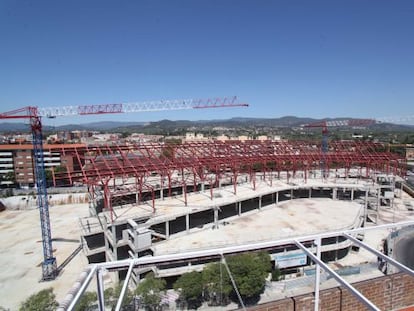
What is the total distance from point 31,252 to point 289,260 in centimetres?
2548

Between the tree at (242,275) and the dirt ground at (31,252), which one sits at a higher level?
the tree at (242,275)

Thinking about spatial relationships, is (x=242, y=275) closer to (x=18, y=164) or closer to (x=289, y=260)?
(x=289, y=260)

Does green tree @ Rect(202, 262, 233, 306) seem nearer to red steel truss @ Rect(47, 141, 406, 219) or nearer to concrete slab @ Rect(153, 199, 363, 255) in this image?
concrete slab @ Rect(153, 199, 363, 255)

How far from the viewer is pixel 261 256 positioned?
1717cm

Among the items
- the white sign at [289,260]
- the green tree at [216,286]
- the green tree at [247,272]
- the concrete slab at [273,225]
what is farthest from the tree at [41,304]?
the white sign at [289,260]

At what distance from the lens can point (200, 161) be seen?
2933 cm

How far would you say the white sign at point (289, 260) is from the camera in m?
19.2

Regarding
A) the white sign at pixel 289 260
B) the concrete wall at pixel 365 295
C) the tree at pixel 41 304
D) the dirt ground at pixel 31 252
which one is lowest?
the dirt ground at pixel 31 252

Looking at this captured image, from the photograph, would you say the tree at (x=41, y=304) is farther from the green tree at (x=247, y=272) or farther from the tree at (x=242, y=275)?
the green tree at (x=247, y=272)

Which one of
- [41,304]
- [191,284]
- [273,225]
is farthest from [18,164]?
[191,284]

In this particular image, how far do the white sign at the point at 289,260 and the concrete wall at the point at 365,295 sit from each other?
12967 mm

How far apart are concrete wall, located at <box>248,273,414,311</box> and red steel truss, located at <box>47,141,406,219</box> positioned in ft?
62.8

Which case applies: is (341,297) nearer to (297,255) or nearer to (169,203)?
(297,255)

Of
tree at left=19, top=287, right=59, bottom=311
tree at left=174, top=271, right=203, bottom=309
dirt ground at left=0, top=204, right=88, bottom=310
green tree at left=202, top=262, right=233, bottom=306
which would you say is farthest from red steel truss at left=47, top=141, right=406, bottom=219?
green tree at left=202, top=262, right=233, bottom=306
